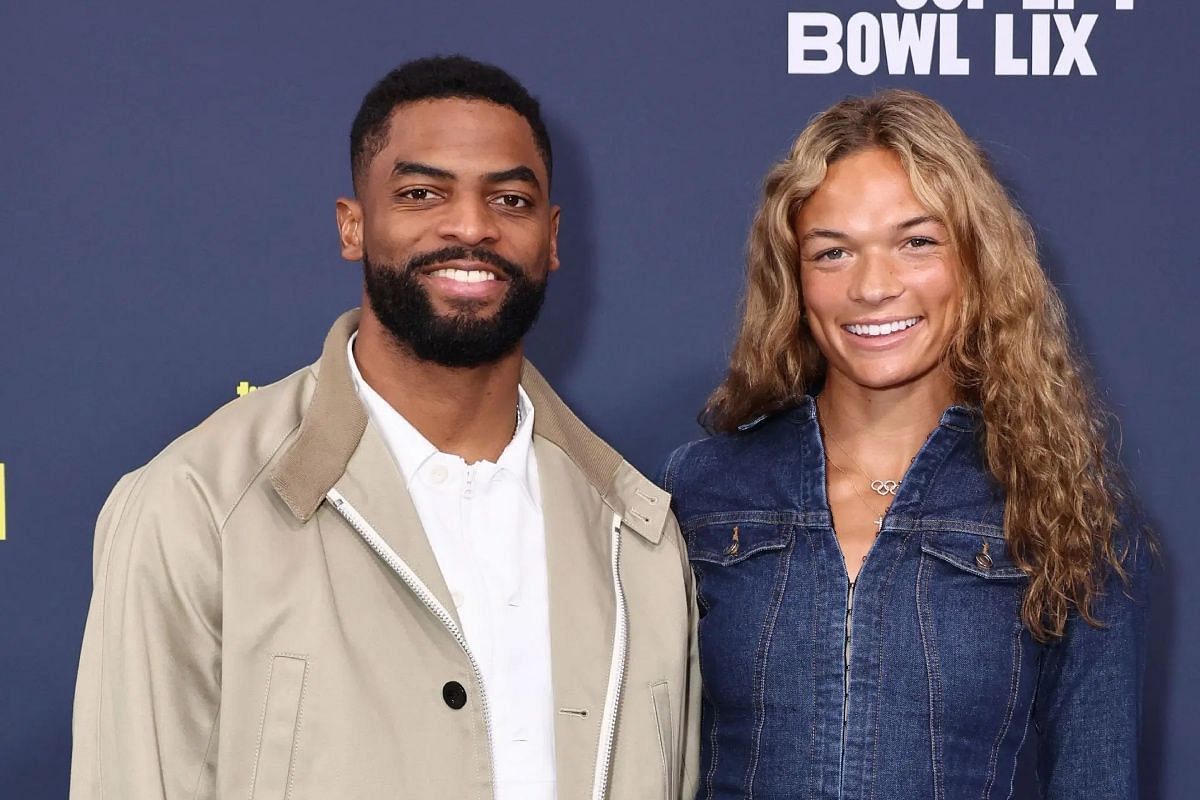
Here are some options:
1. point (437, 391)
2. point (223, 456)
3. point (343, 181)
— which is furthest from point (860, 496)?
point (343, 181)

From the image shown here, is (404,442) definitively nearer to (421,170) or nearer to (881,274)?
(421,170)

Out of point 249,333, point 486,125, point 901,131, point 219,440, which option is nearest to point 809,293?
point 901,131

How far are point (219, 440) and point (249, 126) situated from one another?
0.82 metres

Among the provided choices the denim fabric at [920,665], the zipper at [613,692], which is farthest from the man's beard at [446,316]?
the denim fabric at [920,665]

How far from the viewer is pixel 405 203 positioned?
5.50ft

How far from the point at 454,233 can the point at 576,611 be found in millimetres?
471

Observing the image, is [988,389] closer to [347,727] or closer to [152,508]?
[347,727]

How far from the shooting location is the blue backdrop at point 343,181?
7.21 feet

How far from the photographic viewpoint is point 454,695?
154cm

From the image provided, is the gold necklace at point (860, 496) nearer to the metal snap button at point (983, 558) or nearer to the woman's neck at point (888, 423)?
the woman's neck at point (888, 423)

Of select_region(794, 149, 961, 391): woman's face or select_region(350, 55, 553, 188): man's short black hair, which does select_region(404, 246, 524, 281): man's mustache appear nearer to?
select_region(350, 55, 553, 188): man's short black hair

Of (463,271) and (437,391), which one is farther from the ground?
(463,271)

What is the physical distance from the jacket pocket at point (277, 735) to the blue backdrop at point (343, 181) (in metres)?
0.85

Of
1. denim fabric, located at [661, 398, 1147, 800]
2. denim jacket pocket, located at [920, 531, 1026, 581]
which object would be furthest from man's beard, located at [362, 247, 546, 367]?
denim jacket pocket, located at [920, 531, 1026, 581]
